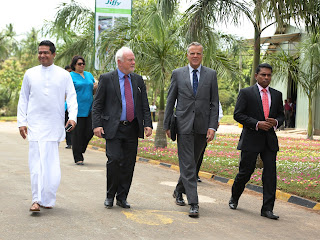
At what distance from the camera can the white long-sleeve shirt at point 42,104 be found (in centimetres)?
640

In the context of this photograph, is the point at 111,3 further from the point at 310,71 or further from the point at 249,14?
the point at 310,71

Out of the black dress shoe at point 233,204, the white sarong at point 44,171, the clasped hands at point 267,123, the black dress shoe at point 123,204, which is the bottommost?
the black dress shoe at point 233,204

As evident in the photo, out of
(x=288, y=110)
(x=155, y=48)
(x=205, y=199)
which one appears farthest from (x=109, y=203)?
(x=288, y=110)

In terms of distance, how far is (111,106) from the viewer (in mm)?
6801

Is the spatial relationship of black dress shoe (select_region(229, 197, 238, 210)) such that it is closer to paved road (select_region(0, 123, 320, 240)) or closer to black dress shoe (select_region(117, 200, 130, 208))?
paved road (select_region(0, 123, 320, 240))

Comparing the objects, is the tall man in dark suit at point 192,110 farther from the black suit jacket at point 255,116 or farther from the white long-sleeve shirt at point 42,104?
the white long-sleeve shirt at point 42,104

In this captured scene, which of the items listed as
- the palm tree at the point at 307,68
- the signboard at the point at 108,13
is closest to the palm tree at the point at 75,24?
the signboard at the point at 108,13

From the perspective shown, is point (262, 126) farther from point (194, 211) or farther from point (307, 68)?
point (307, 68)

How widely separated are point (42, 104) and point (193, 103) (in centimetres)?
186

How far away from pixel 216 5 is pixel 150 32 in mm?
3487

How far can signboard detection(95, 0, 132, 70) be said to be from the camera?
1778 centimetres

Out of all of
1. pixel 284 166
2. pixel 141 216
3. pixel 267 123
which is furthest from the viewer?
pixel 284 166

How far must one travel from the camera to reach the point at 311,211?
760 centimetres

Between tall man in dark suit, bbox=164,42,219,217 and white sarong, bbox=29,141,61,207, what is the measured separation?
4.91ft
